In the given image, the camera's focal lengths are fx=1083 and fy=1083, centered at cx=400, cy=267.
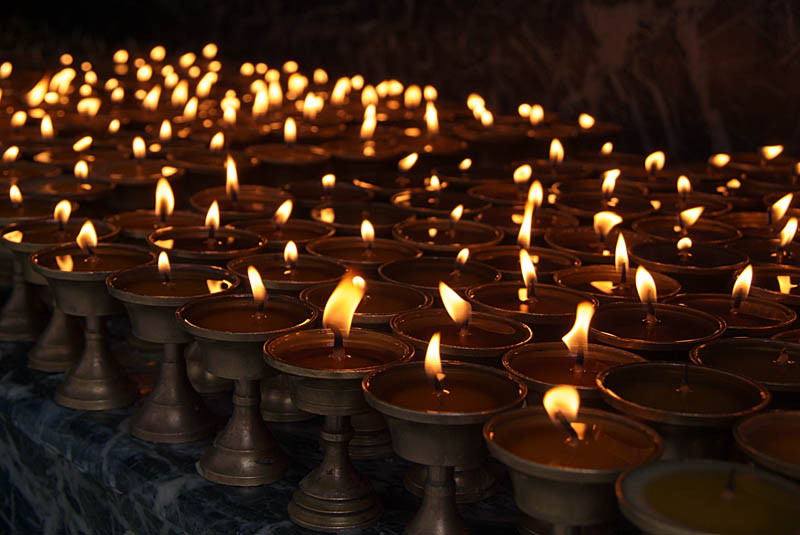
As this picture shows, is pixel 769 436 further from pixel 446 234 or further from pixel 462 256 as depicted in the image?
pixel 446 234

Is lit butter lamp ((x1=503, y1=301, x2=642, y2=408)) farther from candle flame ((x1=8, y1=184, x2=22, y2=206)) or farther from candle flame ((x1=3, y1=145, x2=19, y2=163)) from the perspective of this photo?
candle flame ((x1=3, y1=145, x2=19, y2=163))

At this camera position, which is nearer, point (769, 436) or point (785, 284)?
point (769, 436)

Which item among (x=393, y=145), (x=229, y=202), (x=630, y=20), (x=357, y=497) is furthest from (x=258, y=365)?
(x=630, y=20)

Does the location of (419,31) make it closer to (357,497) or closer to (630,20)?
(630,20)

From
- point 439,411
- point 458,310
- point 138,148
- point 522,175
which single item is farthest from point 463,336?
point 138,148

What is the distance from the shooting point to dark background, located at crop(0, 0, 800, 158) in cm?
465

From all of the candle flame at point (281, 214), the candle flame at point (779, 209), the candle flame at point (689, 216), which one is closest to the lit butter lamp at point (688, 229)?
the candle flame at point (689, 216)

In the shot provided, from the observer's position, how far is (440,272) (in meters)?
2.50

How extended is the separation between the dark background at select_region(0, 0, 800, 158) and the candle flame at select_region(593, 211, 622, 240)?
227 cm

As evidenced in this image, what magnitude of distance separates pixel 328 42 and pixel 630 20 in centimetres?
267

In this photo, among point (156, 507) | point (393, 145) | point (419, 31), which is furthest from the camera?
point (419, 31)

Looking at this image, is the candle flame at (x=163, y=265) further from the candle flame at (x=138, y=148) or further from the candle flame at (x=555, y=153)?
the candle flame at (x=555, y=153)

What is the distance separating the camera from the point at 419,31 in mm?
6410

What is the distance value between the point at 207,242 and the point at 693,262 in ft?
3.74
